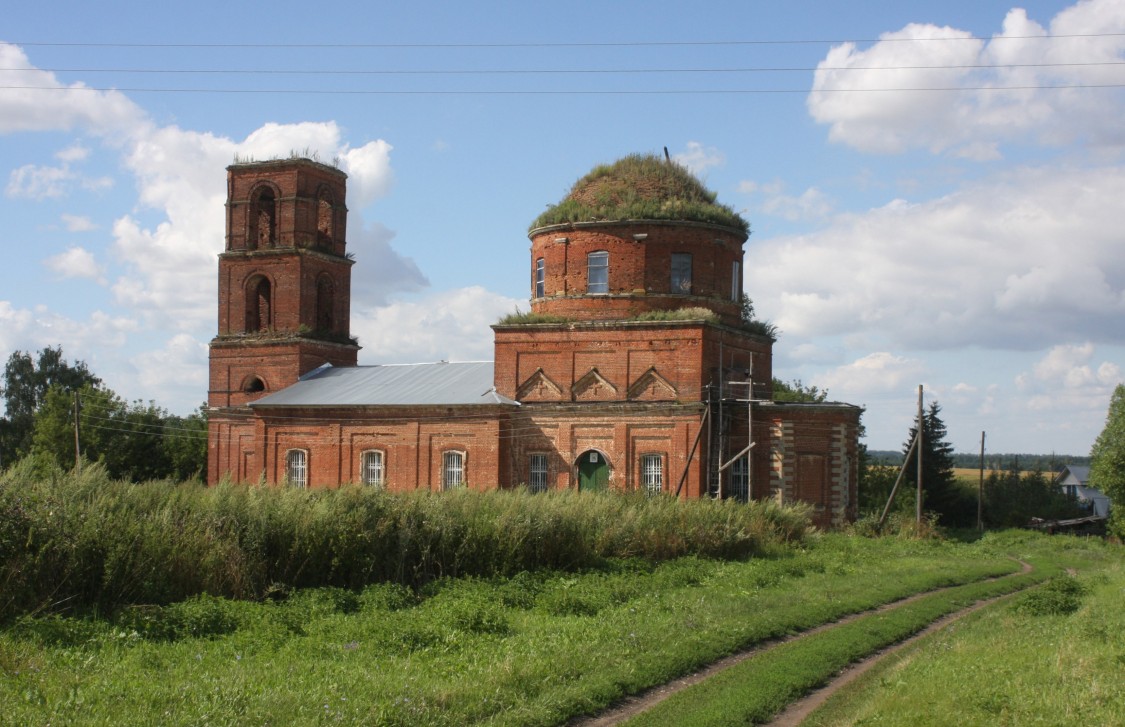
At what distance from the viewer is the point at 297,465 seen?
1449 inches

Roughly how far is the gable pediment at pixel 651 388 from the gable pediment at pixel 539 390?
2396 mm

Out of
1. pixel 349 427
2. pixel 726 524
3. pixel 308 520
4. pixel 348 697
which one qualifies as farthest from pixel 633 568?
pixel 349 427

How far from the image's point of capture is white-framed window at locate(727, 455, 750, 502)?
1241 inches

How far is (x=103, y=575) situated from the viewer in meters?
12.9

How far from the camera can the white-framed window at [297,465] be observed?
3662 centimetres

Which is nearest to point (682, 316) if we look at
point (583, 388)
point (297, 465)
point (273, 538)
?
point (583, 388)

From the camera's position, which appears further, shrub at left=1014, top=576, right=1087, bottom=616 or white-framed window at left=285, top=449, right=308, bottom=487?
white-framed window at left=285, top=449, right=308, bottom=487

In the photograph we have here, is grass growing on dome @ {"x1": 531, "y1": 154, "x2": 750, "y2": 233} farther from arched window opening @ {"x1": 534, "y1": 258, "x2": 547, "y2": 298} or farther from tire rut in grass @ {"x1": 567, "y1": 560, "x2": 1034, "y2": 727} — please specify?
tire rut in grass @ {"x1": 567, "y1": 560, "x2": 1034, "y2": 727}

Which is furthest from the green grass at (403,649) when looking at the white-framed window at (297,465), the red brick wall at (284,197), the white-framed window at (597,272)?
the red brick wall at (284,197)

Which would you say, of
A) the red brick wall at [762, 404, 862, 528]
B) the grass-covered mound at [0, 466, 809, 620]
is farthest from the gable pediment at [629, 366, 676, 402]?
the grass-covered mound at [0, 466, 809, 620]

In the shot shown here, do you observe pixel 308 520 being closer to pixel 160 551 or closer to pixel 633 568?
pixel 160 551

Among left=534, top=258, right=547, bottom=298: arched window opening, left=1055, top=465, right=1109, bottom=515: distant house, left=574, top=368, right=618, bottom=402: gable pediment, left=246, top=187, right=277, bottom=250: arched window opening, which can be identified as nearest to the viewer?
left=574, top=368, right=618, bottom=402: gable pediment

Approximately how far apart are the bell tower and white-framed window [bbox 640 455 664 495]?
46.4 ft

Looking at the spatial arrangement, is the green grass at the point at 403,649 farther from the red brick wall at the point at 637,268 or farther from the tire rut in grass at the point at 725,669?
the red brick wall at the point at 637,268
